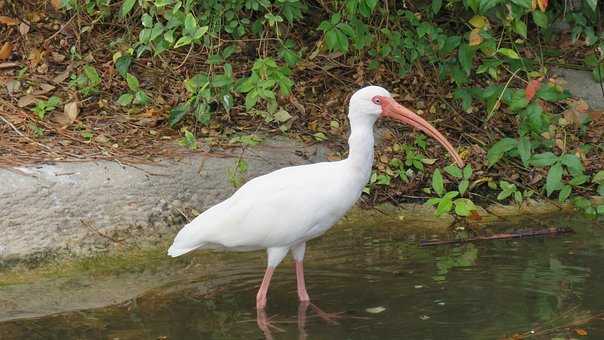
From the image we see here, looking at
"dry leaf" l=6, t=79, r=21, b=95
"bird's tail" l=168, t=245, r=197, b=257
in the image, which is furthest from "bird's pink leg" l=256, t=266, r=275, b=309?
"dry leaf" l=6, t=79, r=21, b=95

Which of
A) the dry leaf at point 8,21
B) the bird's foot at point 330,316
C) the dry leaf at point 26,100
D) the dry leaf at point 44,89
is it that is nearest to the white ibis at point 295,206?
the bird's foot at point 330,316

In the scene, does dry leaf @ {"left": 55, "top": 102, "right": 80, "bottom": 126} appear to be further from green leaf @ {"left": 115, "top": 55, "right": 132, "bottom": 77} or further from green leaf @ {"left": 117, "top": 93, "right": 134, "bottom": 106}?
green leaf @ {"left": 115, "top": 55, "right": 132, "bottom": 77}

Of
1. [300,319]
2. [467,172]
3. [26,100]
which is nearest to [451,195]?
[467,172]

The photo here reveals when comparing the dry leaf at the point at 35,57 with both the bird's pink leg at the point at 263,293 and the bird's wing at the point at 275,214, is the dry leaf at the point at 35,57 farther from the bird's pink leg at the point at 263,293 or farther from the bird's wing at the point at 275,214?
the bird's pink leg at the point at 263,293

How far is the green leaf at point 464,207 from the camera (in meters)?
7.01

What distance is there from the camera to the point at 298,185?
6.05 m

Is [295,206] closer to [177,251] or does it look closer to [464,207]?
[177,251]

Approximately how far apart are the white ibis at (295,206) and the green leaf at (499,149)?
1536mm

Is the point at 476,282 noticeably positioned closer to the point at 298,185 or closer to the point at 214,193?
the point at 298,185

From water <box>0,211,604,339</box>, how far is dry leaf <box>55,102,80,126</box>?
1.70m

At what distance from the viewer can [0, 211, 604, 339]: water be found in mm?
5527

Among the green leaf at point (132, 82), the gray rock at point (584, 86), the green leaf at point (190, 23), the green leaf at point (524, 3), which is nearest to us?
the green leaf at point (524, 3)

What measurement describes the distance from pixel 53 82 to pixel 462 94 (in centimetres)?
324

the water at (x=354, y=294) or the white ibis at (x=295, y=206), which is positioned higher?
the white ibis at (x=295, y=206)
